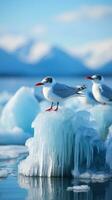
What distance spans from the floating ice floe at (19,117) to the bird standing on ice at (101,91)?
53 centimetres

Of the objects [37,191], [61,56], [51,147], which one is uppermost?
[61,56]

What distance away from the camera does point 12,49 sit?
567 cm

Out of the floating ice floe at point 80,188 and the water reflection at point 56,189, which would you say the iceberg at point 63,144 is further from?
the floating ice floe at point 80,188

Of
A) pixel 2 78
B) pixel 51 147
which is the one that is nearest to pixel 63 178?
pixel 51 147

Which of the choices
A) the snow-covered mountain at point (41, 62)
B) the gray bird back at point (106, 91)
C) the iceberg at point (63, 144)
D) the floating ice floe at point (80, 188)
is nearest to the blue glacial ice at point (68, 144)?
the iceberg at point (63, 144)

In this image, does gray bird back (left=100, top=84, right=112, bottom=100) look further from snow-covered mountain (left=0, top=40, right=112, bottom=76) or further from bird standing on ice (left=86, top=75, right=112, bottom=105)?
snow-covered mountain (left=0, top=40, right=112, bottom=76)

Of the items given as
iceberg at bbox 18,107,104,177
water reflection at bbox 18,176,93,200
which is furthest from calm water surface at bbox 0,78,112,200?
iceberg at bbox 18,107,104,177

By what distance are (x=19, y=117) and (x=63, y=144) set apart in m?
0.56

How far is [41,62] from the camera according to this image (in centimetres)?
565

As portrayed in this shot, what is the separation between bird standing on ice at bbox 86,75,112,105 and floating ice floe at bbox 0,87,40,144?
53 cm

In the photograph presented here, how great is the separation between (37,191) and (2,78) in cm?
118

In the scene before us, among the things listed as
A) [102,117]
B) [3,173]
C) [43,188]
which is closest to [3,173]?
[3,173]

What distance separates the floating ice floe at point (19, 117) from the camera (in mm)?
5535

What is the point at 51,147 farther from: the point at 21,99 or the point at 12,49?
the point at 12,49
